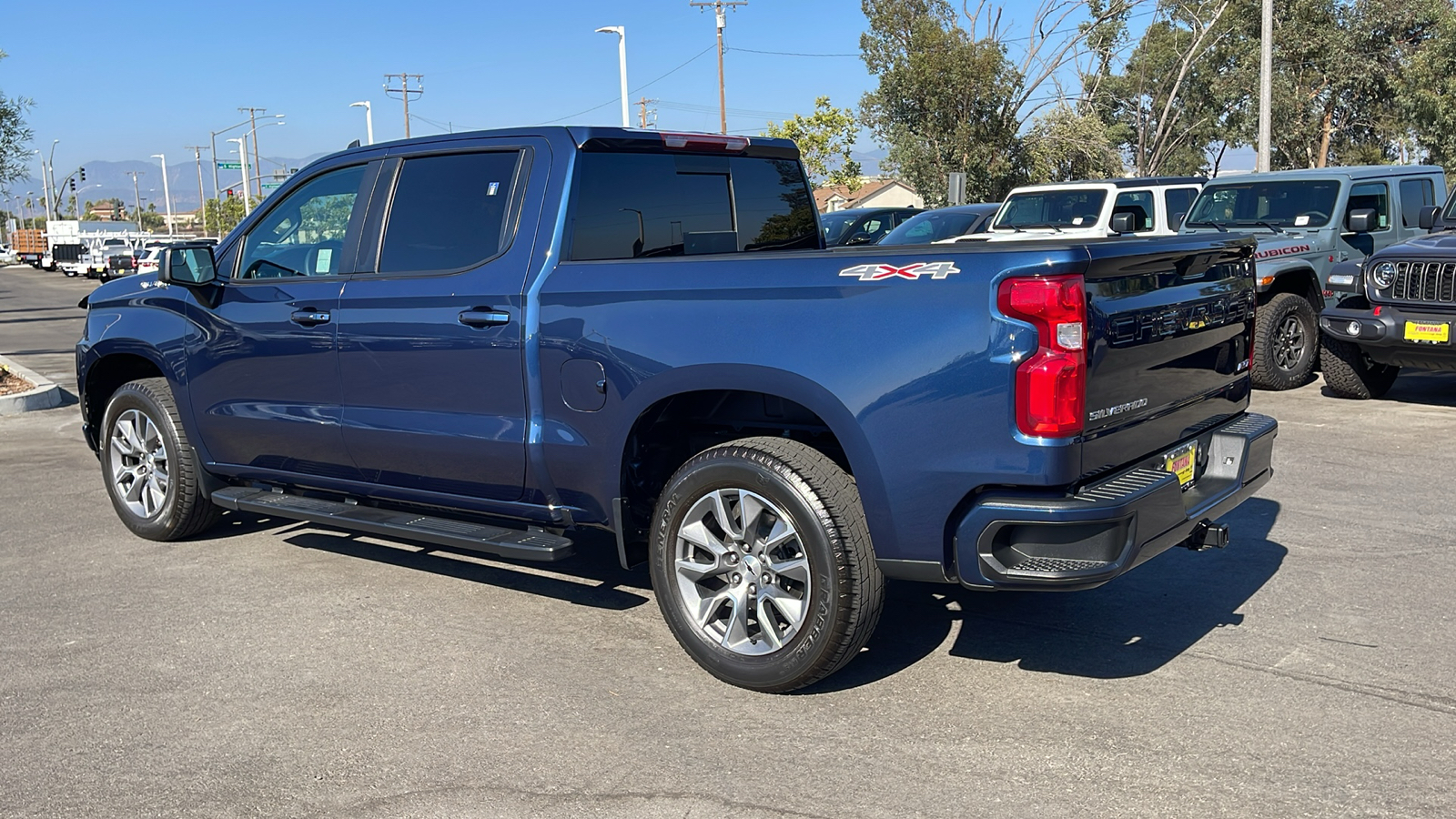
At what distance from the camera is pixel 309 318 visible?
18.0 ft

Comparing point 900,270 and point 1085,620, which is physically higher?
point 900,270

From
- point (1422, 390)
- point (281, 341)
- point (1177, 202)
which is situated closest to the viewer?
point (281, 341)

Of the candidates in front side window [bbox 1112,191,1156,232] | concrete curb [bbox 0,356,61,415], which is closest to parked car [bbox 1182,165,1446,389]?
front side window [bbox 1112,191,1156,232]

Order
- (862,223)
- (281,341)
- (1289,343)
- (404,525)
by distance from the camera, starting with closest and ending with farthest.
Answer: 1. (404,525)
2. (281,341)
3. (1289,343)
4. (862,223)

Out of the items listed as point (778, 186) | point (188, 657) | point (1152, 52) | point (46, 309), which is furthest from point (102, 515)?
point (1152, 52)

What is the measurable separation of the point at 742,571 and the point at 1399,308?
6.96 m

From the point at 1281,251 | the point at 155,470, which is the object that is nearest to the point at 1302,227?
the point at 1281,251

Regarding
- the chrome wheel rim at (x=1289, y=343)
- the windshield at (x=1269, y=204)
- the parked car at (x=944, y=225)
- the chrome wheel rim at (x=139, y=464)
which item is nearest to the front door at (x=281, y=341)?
the chrome wheel rim at (x=139, y=464)

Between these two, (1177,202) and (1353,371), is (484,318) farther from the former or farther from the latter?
(1177,202)

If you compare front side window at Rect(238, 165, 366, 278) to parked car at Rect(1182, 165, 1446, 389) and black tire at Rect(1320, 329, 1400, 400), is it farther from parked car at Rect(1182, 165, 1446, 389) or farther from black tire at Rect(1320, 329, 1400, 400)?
black tire at Rect(1320, 329, 1400, 400)

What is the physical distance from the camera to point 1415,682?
4203mm

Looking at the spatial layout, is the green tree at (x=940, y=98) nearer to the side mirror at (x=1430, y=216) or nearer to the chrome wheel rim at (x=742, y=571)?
the side mirror at (x=1430, y=216)

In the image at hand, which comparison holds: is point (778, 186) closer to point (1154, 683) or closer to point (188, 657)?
point (1154, 683)

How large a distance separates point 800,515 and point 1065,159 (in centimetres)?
3719
